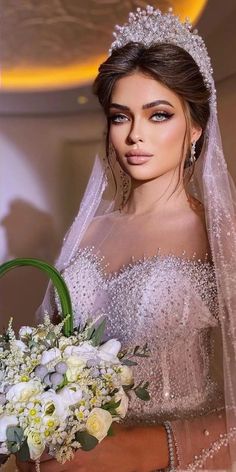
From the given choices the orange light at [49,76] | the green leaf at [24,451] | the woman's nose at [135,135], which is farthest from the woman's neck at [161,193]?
the orange light at [49,76]

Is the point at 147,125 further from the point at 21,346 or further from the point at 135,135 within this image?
the point at 21,346

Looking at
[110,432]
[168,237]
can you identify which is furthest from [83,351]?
[168,237]

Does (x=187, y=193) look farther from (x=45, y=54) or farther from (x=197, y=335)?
(x=45, y=54)

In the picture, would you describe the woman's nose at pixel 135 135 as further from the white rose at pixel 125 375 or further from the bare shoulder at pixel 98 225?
the white rose at pixel 125 375

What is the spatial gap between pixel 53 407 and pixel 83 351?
0.12 meters

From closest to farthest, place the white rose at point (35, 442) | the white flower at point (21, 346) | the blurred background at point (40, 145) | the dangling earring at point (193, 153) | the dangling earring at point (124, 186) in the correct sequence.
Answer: the white rose at point (35, 442), the white flower at point (21, 346), the dangling earring at point (193, 153), the dangling earring at point (124, 186), the blurred background at point (40, 145)

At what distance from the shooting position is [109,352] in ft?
4.06

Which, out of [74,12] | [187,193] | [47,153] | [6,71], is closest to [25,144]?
[47,153]

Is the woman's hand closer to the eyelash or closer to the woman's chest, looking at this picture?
the woman's chest

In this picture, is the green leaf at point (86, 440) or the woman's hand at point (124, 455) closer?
the green leaf at point (86, 440)

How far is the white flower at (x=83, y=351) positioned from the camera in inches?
46.6

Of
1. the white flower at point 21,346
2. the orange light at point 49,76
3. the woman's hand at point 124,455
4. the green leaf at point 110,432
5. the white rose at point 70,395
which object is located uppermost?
the orange light at point 49,76

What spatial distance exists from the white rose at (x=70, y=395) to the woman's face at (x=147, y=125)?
605 mm

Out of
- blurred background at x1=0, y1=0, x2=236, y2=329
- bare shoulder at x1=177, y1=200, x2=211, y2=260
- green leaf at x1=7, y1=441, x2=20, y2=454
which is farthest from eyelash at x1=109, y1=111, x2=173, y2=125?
blurred background at x1=0, y1=0, x2=236, y2=329
